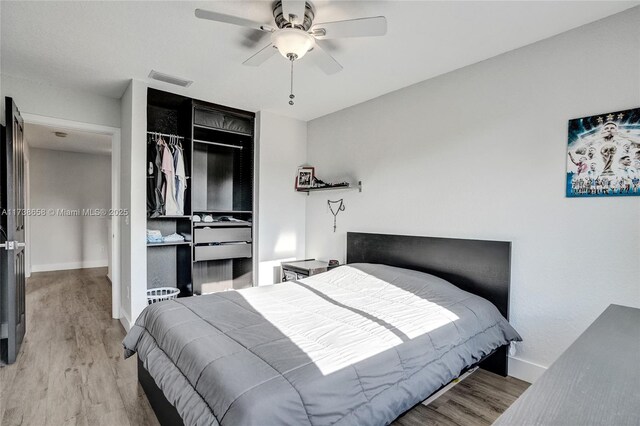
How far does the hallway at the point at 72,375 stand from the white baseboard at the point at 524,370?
2494 mm

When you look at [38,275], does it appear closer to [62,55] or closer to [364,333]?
[62,55]

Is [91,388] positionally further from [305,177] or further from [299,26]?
[305,177]

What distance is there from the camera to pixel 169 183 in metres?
3.48

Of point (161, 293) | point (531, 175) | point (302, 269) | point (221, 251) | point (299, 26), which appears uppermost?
point (299, 26)

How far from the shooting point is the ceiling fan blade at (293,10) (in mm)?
1810

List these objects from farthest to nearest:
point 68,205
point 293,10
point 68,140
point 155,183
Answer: point 68,205
point 68,140
point 155,183
point 293,10

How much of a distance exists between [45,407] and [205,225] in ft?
6.89

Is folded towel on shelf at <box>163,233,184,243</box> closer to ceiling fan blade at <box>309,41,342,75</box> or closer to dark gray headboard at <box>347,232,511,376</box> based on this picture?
dark gray headboard at <box>347,232,511,376</box>

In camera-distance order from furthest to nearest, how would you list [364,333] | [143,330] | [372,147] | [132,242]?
1. [372,147]
2. [132,242]
3. [143,330]
4. [364,333]

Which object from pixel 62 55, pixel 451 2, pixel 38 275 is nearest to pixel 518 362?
pixel 451 2

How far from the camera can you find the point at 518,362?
2.43 m

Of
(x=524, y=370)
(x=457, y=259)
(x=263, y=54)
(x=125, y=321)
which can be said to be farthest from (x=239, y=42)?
(x=524, y=370)

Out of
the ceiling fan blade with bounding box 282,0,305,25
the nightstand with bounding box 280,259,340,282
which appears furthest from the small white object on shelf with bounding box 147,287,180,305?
the ceiling fan blade with bounding box 282,0,305,25

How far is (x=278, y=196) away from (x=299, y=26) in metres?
2.47
